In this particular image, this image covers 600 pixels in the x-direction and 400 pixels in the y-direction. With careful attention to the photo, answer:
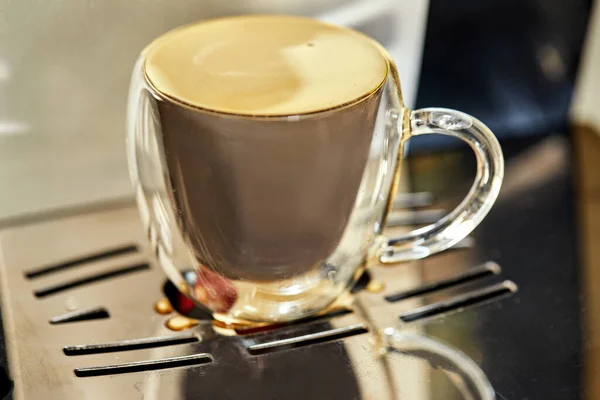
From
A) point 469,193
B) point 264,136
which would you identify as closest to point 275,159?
point 264,136

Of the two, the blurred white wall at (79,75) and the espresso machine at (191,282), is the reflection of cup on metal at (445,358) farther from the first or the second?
the blurred white wall at (79,75)

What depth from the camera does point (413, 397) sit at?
324 millimetres

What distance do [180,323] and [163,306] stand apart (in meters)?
0.02

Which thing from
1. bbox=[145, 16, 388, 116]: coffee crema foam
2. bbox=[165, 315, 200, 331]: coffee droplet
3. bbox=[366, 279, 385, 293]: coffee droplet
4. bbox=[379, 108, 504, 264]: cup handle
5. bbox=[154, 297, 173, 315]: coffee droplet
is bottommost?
bbox=[165, 315, 200, 331]: coffee droplet

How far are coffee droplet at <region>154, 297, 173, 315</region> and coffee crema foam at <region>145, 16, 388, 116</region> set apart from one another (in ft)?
0.38

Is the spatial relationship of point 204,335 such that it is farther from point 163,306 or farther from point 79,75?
point 79,75

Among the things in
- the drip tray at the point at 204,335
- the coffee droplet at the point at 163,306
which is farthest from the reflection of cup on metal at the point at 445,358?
the coffee droplet at the point at 163,306

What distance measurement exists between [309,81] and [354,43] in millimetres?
46

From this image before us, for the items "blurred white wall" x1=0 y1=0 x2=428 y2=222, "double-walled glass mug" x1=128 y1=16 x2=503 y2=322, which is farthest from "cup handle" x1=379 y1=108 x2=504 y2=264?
"blurred white wall" x1=0 y1=0 x2=428 y2=222

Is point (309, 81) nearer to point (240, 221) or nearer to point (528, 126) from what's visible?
point (240, 221)

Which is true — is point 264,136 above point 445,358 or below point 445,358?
above

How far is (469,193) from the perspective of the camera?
1.21 ft

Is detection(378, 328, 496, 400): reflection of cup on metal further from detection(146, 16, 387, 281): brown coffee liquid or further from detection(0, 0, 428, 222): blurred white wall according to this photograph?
detection(0, 0, 428, 222): blurred white wall

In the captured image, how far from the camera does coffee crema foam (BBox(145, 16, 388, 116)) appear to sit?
30 centimetres
